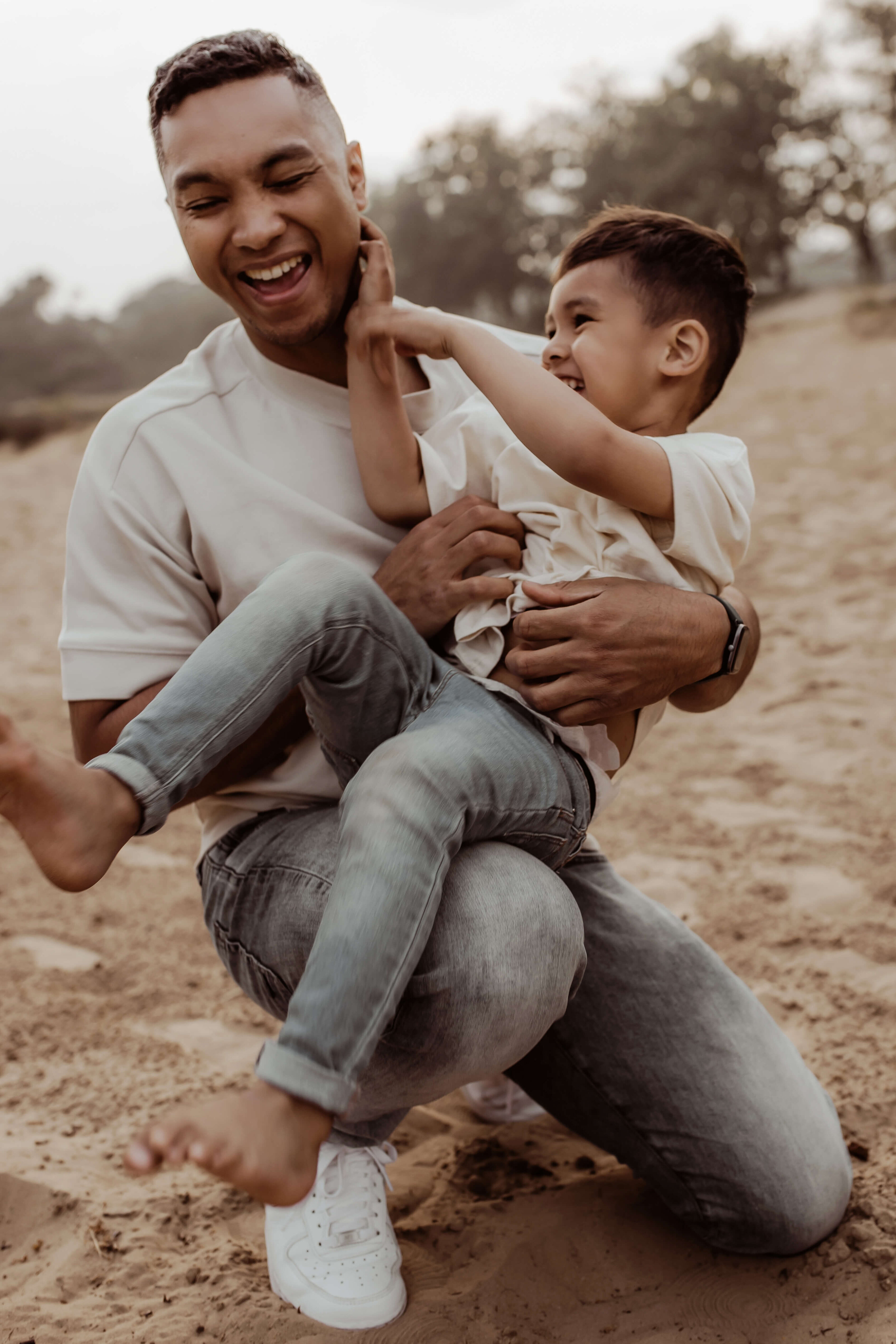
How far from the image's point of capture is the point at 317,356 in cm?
210

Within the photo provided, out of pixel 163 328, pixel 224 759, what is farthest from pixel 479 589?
pixel 163 328

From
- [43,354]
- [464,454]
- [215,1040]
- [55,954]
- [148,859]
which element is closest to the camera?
[464,454]

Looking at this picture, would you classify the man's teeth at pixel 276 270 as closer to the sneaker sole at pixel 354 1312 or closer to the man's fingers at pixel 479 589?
the man's fingers at pixel 479 589

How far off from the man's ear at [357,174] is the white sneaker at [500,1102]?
1846 mm

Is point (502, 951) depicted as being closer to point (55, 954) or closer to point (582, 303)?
point (582, 303)

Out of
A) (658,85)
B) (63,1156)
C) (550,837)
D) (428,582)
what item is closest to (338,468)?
(428,582)

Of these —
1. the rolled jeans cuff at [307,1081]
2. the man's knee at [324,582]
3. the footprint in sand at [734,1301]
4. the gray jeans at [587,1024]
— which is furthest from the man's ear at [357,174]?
the footprint in sand at [734,1301]

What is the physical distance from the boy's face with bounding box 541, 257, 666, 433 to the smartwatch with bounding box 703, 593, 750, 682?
1.28 feet

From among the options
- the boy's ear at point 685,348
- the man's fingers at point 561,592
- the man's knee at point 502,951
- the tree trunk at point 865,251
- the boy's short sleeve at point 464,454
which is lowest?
the tree trunk at point 865,251

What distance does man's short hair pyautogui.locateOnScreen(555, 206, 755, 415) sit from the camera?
79.1 inches

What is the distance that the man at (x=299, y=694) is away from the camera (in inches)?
68.6

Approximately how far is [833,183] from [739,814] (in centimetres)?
1933

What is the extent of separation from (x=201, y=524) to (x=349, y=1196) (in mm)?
1191

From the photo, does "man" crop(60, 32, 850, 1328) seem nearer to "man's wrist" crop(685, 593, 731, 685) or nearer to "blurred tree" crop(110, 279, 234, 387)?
"man's wrist" crop(685, 593, 731, 685)
